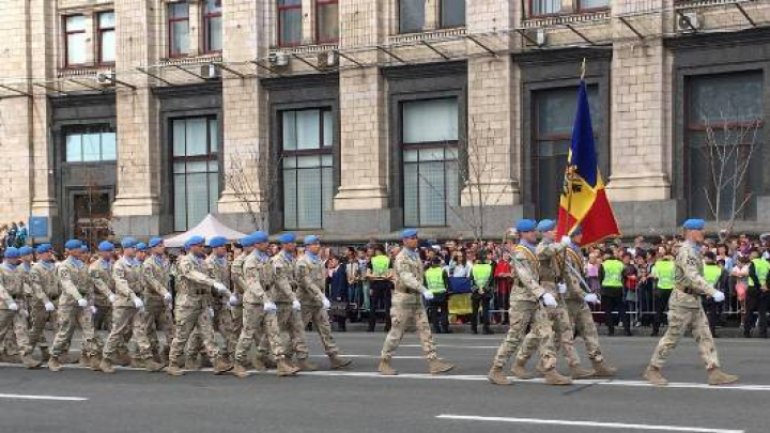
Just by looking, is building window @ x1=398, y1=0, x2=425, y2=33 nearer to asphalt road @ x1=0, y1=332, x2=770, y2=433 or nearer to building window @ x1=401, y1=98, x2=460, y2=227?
building window @ x1=401, y1=98, x2=460, y2=227

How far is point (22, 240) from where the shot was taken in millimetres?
38344

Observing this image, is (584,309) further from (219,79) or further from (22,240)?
(22,240)

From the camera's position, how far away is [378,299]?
2586 centimetres

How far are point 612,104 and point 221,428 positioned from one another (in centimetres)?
2166

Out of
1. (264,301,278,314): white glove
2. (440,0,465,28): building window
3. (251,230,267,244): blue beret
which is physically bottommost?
(264,301,278,314): white glove

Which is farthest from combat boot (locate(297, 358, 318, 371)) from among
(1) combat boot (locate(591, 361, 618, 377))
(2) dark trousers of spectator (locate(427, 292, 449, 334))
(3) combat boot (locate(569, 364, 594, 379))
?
(2) dark trousers of spectator (locate(427, 292, 449, 334))

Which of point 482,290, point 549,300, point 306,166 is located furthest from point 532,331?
point 306,166

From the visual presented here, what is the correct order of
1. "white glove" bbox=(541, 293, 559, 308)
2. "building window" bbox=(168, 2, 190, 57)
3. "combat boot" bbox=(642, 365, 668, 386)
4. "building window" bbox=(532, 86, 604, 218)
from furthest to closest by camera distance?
"building window" bbox=(168, 2, 190, 57), "building window" bbox=(532, 86, 604, 218), "white glove" bbox=(541, 293, 559, 308), "combat boot" bbox=(642, 365, 668, 386)

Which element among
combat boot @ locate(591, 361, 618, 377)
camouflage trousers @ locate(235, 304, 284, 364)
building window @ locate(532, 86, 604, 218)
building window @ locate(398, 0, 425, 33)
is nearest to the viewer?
combat boot @ locate(591, 361, 618, 377)

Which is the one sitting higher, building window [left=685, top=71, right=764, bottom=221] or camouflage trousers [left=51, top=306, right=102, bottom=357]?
building window [left=685, top=71, right=764, bottom=221]

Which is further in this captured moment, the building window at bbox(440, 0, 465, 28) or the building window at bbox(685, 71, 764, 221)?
the building window at bbox(440, 0, 465, 28)

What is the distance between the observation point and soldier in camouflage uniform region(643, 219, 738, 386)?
13.4 metres

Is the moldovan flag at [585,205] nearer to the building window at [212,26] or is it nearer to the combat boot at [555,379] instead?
the combat boot at [555,379]

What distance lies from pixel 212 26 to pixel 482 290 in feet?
59.2
